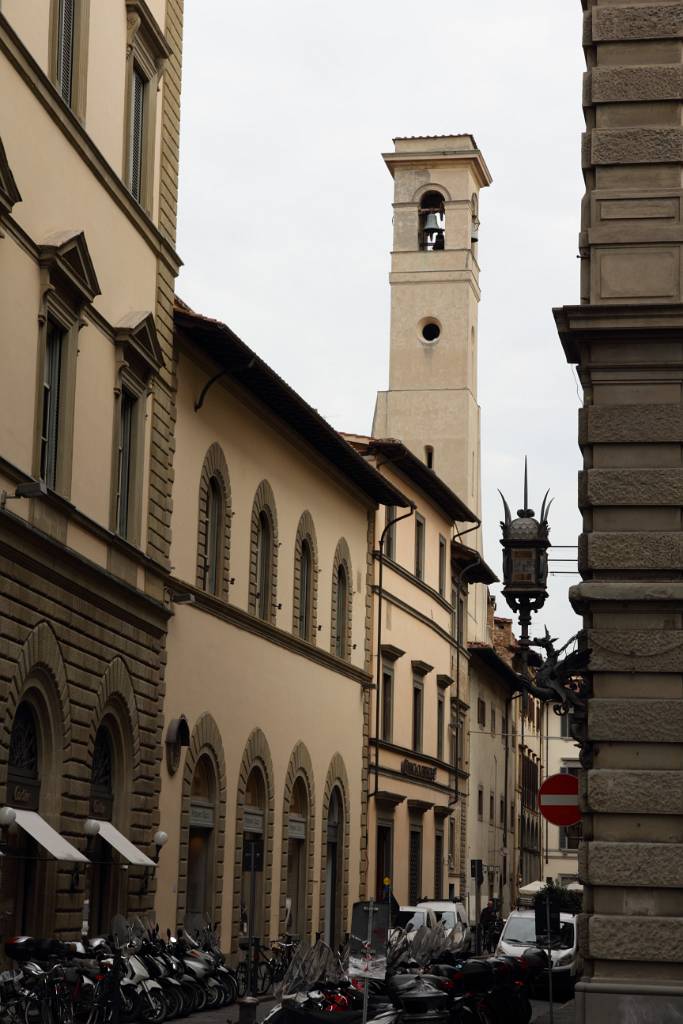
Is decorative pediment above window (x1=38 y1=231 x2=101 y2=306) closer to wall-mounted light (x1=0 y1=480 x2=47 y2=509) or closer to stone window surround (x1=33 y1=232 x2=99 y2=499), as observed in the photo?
stone window surround (x1=33 y1=232 x2=99 y2=499)

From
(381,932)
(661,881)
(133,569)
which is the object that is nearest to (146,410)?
(133,569)

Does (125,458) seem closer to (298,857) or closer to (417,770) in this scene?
(298,857)

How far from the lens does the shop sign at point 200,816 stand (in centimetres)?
2948

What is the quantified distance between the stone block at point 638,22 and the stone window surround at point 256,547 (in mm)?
17561

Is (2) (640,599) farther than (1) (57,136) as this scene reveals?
No

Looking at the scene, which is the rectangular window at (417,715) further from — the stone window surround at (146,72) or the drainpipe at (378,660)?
the stone window surround at (146,72)

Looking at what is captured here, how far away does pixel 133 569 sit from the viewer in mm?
26484

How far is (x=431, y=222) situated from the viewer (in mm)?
70688

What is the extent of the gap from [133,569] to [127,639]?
3.29ft

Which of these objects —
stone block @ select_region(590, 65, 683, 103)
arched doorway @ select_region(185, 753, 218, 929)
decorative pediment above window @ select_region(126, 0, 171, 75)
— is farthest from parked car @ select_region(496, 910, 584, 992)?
stone block @ select_region(590, 65, 683, 103)

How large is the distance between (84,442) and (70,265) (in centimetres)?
240

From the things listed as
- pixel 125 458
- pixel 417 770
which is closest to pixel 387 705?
pixel 417 770

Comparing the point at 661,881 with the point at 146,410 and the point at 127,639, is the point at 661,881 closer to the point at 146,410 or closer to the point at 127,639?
the point at 127,639

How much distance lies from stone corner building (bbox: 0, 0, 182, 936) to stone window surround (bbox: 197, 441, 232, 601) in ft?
6.71
